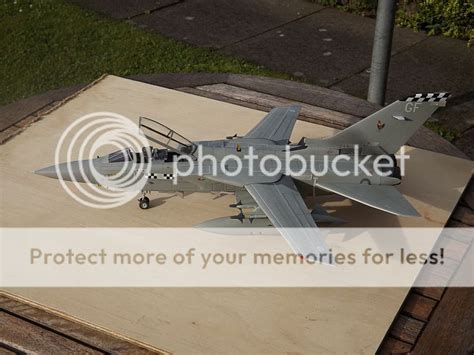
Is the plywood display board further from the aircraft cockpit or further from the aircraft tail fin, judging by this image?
the aircraft tail fin

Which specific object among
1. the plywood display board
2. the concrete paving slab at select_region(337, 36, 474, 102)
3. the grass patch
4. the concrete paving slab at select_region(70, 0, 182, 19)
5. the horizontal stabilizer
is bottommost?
the plywood display board

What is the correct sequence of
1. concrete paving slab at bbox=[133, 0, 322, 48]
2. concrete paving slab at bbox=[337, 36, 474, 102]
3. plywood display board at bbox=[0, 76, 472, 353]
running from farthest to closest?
concrete paving slab at bbox=[133, 0, 322, 48] → concrete paving slab at bbox=[337, 36, 474, 102] → plywood display board at bbox=[0, 76, 472, 353]

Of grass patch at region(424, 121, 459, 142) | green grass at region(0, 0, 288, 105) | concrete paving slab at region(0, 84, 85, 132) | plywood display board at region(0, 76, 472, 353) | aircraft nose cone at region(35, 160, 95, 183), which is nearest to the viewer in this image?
plywood display board at region(0, 76, 472, 353)

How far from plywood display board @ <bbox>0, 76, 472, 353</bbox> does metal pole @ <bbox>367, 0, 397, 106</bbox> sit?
7.86 feet

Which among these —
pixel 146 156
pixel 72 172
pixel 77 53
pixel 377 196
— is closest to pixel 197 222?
pixel 146 156

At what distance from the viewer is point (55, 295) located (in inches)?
470

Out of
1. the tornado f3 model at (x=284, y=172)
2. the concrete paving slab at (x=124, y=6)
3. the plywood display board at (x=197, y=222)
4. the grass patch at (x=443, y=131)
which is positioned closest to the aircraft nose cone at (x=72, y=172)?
the tornado f3 model at (x=284, y=172)

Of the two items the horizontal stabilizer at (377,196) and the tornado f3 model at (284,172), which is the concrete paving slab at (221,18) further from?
the horizontal stabilizer at (377,196)

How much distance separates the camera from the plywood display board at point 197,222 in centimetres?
1106

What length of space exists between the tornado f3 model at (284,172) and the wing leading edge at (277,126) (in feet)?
1.33

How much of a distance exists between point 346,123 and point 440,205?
4.07 m

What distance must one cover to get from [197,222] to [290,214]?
2.59 m

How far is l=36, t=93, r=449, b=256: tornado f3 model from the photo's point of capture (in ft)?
41.8

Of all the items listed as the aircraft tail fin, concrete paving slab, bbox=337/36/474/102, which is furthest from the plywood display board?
concrete paving slab, bbox=337/36/474/102
